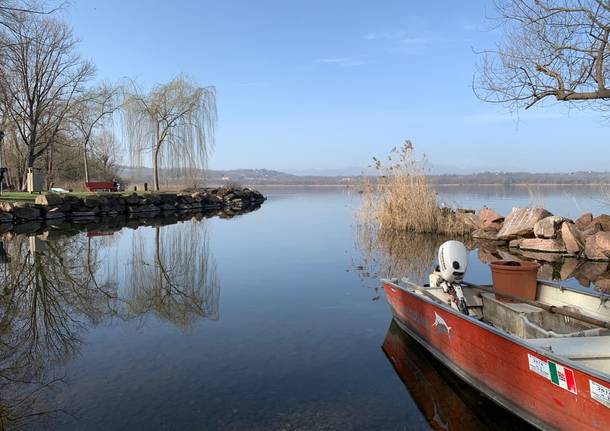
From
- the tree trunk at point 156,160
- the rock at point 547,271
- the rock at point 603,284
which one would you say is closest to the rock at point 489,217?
the rock at point 547,271

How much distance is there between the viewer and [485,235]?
17562mm

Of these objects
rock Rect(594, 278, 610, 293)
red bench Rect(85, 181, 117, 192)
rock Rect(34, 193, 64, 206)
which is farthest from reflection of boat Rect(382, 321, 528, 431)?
red bench Rect(85, 181, 117, 192)

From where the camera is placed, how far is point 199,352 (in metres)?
6.01

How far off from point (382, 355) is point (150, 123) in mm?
33244

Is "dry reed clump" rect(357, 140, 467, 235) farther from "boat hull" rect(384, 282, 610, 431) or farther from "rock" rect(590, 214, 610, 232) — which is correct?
"boat hull" rect(384, 282, 610, 431)

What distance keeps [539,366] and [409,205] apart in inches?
564

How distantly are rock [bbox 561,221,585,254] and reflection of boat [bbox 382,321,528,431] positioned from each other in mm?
9880

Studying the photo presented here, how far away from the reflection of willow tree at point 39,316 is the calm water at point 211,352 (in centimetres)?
2

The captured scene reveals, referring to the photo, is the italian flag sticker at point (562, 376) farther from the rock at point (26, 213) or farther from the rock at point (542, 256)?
the rock at point (26, 213)

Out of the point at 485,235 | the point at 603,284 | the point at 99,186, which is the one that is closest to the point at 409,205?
the point at 485,235

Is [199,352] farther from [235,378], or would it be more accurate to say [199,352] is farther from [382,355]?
[382,355]

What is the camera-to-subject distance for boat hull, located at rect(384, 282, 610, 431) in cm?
353

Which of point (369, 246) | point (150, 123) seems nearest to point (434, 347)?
point (369, 246)

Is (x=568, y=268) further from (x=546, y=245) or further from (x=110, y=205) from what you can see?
(x=110, y=205)
